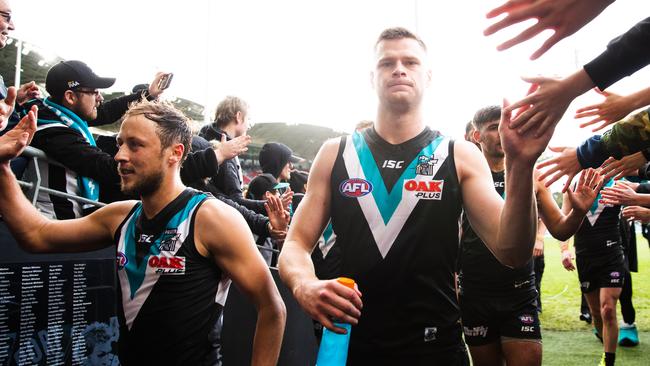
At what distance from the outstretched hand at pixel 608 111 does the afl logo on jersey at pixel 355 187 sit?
51.3 inches

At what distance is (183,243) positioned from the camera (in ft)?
8.20

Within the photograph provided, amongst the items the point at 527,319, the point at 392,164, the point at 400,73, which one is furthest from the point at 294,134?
the point at 392,164

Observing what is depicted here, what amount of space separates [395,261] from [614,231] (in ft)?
16.9

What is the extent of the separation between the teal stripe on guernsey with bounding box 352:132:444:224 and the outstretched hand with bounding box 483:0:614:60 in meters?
0.83

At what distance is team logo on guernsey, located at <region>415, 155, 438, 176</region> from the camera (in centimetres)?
225

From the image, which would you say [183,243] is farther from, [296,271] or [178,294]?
[296,271]

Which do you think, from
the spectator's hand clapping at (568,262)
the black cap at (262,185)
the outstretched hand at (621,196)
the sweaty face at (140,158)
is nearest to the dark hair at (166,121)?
the sweaty face at (140,158)

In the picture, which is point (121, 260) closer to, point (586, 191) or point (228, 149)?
point (228, 149)

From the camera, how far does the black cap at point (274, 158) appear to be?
5785mm

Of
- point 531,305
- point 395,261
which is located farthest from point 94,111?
point 531,305

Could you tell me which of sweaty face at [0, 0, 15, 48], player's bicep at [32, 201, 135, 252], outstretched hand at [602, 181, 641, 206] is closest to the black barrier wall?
player's bicep at [32, 201, 135, 252]

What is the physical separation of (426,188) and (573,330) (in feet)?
22.0

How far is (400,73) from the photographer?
2.38 m

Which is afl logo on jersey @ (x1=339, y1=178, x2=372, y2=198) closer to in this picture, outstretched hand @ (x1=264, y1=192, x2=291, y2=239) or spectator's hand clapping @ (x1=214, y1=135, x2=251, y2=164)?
outstretched hand @ (x1=264, y1=192, x2=291, y2=239)
